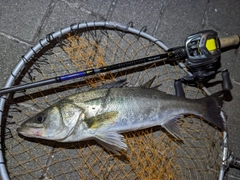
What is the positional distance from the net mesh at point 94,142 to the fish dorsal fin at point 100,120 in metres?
0.41

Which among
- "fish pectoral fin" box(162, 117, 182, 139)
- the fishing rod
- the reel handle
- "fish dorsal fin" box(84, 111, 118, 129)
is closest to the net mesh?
"fish pectoral fin" box(162, 117, 182, 139)

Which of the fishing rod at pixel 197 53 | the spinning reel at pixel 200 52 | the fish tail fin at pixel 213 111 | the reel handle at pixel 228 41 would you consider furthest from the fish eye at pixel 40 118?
the reel handle at pixel 228 41

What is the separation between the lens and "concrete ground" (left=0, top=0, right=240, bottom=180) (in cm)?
283

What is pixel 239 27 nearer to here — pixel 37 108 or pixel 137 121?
pixel 137 121

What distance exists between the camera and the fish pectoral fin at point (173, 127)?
8.75 ft

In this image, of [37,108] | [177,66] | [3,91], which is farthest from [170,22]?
[3,91]

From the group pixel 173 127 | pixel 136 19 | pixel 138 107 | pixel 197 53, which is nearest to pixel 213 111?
pixel 173 127

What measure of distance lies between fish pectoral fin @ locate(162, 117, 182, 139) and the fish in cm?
7

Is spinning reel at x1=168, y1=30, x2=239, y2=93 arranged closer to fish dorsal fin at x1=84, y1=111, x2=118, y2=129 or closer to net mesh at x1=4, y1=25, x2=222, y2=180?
net mesh at x1=4, y1=25, x2=222, y2=180

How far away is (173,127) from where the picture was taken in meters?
2.68

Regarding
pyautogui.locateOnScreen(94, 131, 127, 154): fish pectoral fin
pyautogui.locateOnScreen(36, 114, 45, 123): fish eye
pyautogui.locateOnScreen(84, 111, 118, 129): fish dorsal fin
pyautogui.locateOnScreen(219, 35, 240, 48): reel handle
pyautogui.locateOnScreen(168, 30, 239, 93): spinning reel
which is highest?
pyautogui.locateOnScreen(219, 35, 240, 48): reel handle

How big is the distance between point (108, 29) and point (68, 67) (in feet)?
1.95

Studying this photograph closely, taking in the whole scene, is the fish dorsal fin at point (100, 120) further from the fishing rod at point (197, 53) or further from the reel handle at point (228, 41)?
the reel handle at point (228, 41)

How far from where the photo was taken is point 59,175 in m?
2.65
